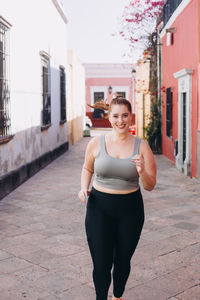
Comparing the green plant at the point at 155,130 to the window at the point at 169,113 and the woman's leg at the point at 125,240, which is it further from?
the woman's leg at the point at 125,240

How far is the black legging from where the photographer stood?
9.95 feet

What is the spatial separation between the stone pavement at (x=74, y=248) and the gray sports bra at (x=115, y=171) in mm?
1112

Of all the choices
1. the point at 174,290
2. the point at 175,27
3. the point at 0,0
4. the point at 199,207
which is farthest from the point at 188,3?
the point at 174,290

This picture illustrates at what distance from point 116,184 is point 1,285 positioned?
1593mm

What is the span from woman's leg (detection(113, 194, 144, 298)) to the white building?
4.84 meters

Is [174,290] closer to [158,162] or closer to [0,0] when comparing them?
[0,0]

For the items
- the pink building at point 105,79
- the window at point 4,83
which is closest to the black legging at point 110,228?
the window at point 4,83

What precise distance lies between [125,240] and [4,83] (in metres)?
5.74

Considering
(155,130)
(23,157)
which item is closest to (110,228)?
(23,157)

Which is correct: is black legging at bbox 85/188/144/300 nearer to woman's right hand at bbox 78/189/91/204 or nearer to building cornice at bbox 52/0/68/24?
woman's right hand at bbox 78/189/91/204

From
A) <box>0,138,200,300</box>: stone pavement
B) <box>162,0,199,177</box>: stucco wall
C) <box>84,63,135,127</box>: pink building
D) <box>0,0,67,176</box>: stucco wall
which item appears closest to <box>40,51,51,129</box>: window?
<box>0,0,67,176</box>: stucco wall

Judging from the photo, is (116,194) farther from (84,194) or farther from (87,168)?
(87,168)

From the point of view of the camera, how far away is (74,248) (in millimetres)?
4914

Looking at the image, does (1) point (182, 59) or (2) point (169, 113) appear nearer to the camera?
(1) point (182, 59)
